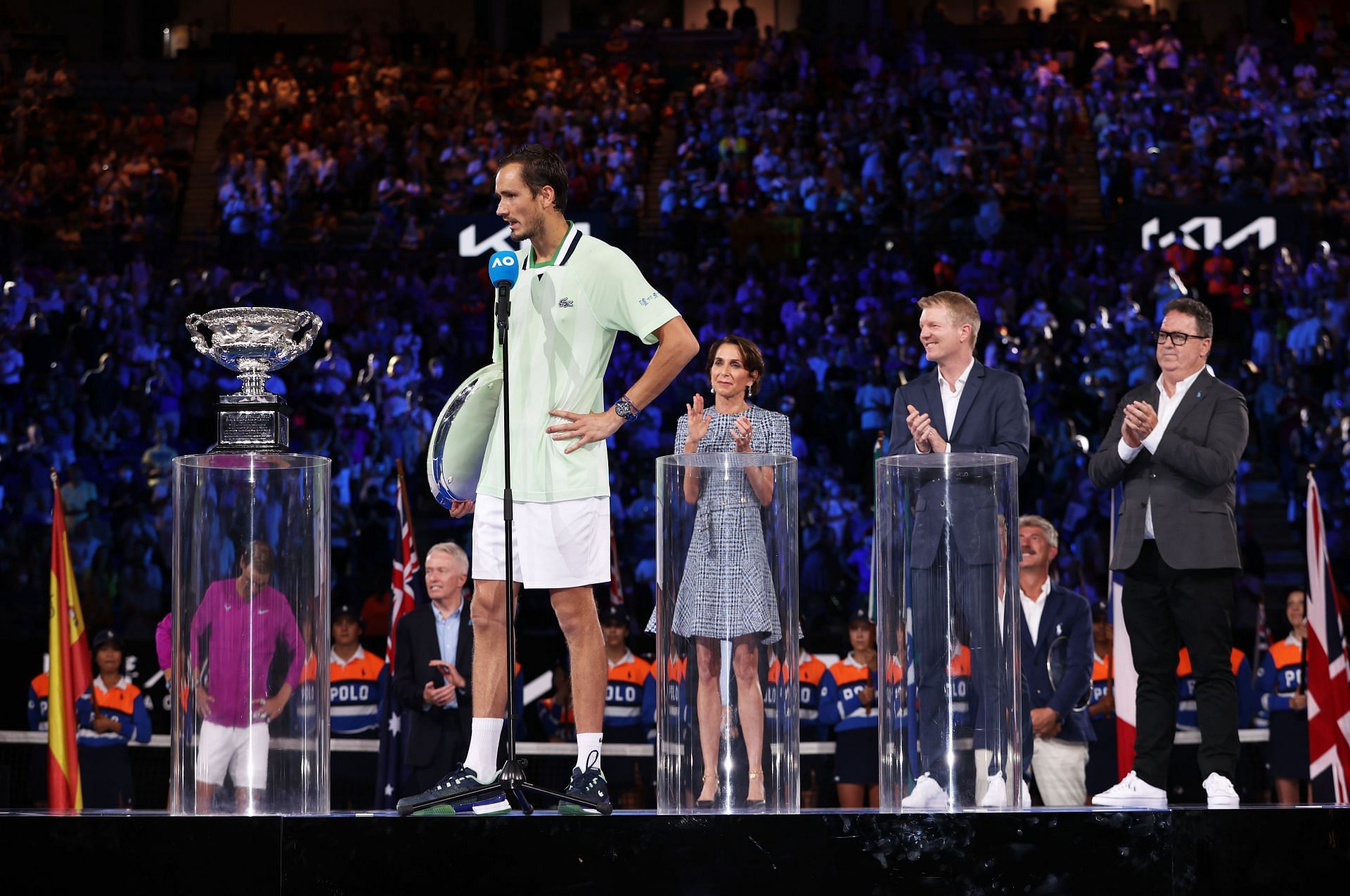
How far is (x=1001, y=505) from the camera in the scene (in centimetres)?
386

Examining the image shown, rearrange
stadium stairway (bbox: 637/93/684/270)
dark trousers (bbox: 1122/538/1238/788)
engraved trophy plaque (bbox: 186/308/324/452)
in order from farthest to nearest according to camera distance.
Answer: stadium stairway (bbox: 637/93/684/270) → dark trousers (bbox: 1122/538/1238/788) → engraved trophy plaque (bbox: 186/308/324/452)

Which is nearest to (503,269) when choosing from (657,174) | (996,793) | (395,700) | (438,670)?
(996,793)

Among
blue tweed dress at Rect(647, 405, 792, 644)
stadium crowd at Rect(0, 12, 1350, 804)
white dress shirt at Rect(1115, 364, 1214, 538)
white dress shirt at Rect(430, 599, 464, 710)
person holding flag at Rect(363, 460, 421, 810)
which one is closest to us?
blue tweed dress at Rect(647, 405, 792, 644)

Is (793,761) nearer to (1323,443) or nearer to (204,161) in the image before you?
(1323,443)

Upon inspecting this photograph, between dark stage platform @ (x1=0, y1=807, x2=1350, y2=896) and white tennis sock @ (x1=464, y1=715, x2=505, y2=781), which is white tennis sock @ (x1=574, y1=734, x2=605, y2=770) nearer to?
white tennis sock @ (x1=464, y1=715, x2=505, y2=781)

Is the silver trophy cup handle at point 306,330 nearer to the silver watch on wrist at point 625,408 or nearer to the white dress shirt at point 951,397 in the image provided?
the silver watch on wrist at point 625,408

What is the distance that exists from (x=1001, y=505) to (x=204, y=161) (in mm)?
16642

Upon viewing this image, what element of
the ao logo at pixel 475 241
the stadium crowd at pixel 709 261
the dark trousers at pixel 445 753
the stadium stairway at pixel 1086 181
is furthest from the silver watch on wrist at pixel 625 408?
the stadium stairway at pixel 1086 181

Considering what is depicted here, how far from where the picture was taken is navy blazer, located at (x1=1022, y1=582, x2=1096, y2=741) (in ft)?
19.2

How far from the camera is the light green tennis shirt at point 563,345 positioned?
398cm

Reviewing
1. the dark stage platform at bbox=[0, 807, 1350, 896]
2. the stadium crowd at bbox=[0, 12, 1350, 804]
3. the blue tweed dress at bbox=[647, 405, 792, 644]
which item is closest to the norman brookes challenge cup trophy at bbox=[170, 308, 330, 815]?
the dark stage platform at bbox=[0, 807, 1350, 896]

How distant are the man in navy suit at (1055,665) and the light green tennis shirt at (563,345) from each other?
2310 mm

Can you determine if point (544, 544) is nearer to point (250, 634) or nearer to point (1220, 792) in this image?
point (250, 634)

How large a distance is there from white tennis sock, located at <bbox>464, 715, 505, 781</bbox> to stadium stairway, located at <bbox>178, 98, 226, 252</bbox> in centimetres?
1261
